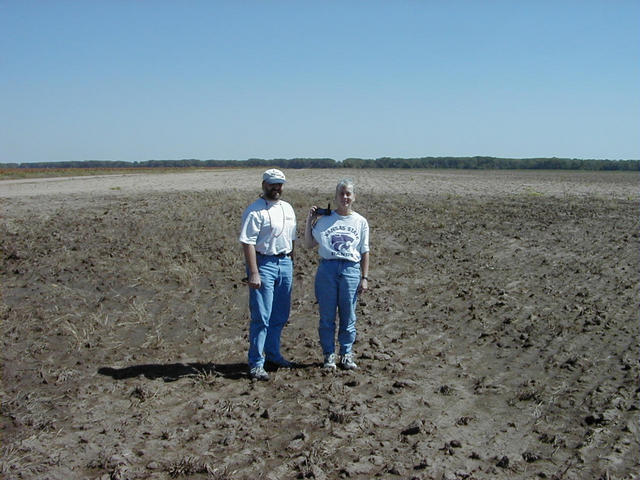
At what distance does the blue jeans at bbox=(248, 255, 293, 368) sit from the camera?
206 inches

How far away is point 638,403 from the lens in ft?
16.5

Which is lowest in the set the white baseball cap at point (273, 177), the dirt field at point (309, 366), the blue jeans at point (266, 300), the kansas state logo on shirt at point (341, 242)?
the dirt field at point (309, 366)

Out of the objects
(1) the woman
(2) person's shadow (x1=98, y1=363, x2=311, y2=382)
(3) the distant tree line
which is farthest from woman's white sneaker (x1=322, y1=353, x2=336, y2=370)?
(3) the distant tree line

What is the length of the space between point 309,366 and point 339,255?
3.96ft

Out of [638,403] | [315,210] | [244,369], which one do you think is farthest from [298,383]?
[638,403]

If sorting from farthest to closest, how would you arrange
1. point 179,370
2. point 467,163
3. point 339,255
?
point 467,163 → point 179,370 → point 339,255

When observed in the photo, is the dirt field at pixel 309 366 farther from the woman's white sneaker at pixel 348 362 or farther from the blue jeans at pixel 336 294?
the blue jeans at pixel 336 294

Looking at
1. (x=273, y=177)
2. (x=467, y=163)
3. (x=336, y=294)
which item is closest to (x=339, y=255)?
(x=336, y=294)

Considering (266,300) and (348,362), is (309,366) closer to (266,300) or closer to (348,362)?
(348,362)

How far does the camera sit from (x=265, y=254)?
5234 mm

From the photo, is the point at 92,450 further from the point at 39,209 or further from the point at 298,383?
the point at 39,209

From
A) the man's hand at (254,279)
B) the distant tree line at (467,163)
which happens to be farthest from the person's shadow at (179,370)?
the distant tree line at (467,163)

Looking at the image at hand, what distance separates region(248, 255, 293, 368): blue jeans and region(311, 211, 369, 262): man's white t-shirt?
366 mm

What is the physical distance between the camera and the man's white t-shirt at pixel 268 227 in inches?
201
